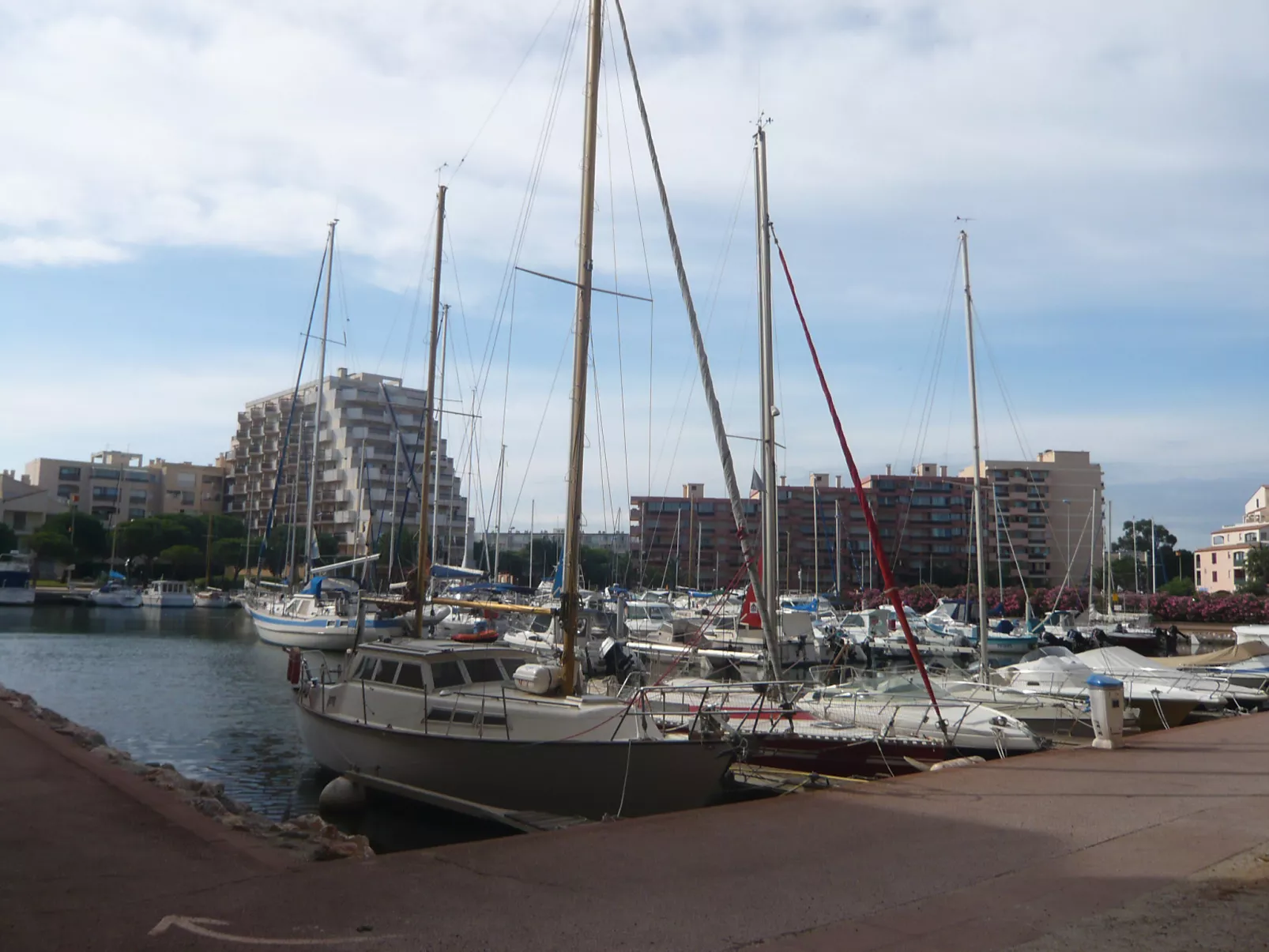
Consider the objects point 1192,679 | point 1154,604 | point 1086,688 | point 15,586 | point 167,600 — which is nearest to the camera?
point 1086,688

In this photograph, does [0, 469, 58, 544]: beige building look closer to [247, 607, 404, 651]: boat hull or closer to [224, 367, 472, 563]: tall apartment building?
[224, 367, 472, 563]: tall apartment building

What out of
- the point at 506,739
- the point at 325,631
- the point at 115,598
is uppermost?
the point at 506,739

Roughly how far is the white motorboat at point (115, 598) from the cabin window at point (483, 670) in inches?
2815

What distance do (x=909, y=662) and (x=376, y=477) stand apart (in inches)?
2879

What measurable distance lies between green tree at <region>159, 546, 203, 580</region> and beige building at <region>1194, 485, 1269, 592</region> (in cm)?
10449

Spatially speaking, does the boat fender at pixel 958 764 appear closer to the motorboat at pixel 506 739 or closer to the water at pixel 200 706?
the motorboat at pixel 506 739

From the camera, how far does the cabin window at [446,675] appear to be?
1547 centimetres

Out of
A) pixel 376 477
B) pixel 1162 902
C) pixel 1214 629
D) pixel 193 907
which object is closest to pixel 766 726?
pixel 1162 902

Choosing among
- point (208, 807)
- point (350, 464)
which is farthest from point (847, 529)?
point (208, 807)

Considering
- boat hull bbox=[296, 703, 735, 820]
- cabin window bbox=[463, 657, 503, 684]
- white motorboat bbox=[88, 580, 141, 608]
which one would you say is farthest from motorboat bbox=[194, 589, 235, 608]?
boat hull bbox=[296, 703, 735, 820]

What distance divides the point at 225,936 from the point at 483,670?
9907 mm

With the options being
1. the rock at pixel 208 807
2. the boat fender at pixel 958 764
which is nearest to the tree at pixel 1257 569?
the boat fender at pixel 958 764

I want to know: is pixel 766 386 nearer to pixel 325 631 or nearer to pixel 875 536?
pixel 875 536

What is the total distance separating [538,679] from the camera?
595 inches
